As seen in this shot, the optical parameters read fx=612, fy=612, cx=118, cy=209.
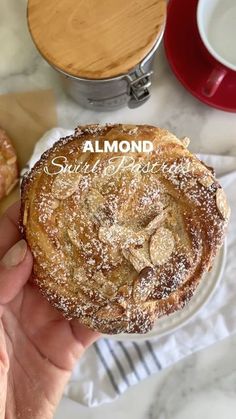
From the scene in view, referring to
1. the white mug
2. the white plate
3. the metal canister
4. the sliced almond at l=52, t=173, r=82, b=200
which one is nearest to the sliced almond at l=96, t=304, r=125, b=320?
the sliced almond at l=52, t=173, r=82, b=200

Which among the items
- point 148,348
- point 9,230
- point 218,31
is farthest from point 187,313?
point 218,31

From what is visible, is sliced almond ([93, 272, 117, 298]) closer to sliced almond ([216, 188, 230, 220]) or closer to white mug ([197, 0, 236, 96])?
sliced almond ([216, 188, 230, 220])

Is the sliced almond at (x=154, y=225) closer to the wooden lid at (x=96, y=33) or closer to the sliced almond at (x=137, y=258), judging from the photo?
the sliced almond at (x=137, y=258)

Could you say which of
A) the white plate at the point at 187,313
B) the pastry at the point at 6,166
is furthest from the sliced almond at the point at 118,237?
the pastry at the point at 6,166

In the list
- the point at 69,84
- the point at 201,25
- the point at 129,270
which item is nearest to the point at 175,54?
the point at 201,25

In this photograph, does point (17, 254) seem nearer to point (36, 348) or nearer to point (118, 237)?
point (118, 237)
